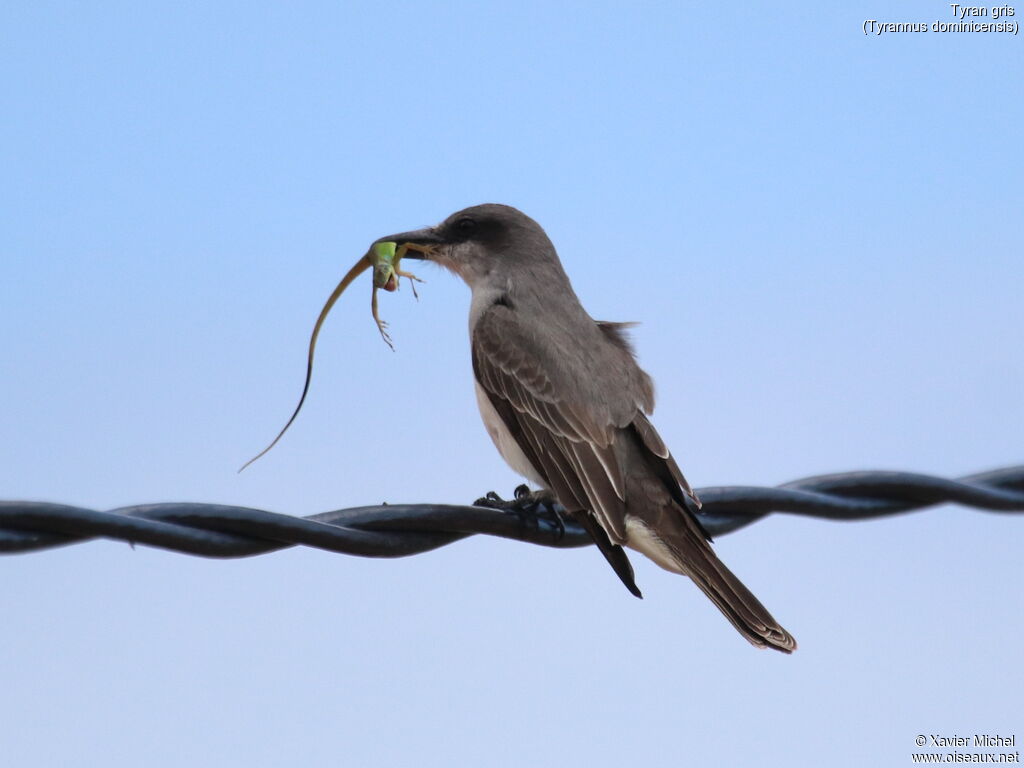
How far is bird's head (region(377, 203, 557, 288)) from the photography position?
7.41 meters

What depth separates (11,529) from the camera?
141 inches

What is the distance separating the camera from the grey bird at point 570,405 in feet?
18.1

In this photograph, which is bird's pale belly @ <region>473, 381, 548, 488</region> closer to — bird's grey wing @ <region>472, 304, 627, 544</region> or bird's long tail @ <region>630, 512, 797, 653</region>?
bird's grey wing @ <region>472, 304, 627, 544</region>

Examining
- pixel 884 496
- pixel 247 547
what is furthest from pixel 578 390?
pixel 247 547

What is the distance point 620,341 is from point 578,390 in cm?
88

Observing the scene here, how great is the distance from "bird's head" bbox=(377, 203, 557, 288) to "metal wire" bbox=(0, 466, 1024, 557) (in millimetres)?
2175

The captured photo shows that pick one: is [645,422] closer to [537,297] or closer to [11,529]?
[537,297]

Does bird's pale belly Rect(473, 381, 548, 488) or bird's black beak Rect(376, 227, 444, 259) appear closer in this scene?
bird's pale belly Rect(473, 381, 548, 488)

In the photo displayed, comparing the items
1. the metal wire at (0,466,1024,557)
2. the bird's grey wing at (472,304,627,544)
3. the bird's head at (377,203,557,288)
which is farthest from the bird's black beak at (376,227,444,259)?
the metal wire at (0,466,1024,557)

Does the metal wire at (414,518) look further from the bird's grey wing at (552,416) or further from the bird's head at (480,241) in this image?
the bird's head at (480,241)

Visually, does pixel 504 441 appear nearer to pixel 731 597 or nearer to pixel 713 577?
pixel 713 577

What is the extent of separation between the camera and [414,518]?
14.3ft

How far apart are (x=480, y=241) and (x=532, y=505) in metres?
2.43

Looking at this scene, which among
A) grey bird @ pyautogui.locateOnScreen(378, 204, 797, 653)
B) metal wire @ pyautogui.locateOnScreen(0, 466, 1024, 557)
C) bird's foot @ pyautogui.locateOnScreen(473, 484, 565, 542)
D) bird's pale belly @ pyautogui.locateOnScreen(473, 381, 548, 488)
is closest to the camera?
metal wire @ pyautogui.locateOnScreen(0, 466, 1024, 557)
